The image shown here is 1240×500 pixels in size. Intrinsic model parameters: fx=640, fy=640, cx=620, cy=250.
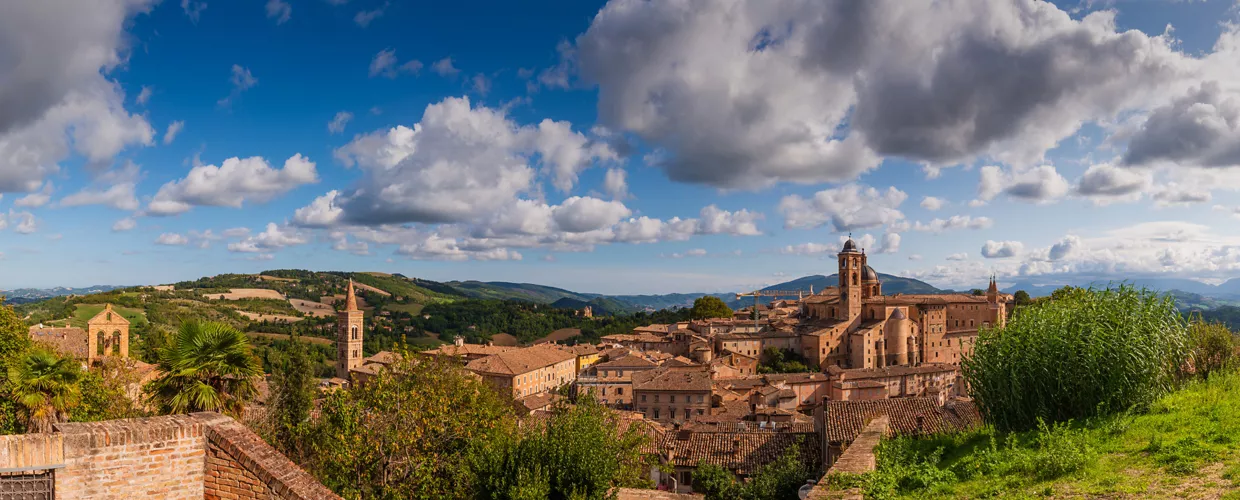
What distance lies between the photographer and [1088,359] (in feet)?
35.6

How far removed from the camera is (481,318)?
184625mm

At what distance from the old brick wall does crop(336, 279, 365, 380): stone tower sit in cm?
8075

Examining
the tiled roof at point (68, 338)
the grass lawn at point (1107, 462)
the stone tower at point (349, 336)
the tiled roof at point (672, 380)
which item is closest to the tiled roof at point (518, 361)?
the tiled roof at point (672, 380)

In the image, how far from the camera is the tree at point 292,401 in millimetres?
24922

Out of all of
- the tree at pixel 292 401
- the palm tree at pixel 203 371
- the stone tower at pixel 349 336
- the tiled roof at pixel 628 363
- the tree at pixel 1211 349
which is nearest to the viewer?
the palm tree at pixel 203 371

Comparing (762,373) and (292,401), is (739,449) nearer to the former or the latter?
(292,401)

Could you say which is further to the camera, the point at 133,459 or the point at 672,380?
the point at 672,380

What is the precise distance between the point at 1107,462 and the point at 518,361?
2844 inches

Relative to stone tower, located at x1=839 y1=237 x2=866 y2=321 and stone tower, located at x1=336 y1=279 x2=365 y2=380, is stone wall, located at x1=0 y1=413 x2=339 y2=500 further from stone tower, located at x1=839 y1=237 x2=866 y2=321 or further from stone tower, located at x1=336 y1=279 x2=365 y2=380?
stone tower, located at x1=839 y1=237 x2=866 y2=321

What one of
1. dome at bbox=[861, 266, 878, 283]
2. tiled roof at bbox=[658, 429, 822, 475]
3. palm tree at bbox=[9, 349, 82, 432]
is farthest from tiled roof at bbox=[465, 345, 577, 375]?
palm tree at bbox=[9, 349, 82, 432]

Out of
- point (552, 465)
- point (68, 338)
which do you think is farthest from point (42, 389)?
point (68, 338)

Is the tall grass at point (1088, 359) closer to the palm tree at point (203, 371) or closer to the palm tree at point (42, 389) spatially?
the palm tree at point (203, 371)

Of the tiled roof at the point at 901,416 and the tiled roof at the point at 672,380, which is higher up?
the tiled roof at the point at 901,416

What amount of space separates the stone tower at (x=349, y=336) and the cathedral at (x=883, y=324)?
206 feet
